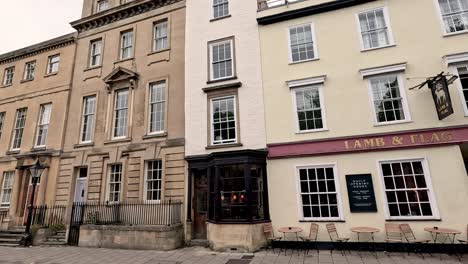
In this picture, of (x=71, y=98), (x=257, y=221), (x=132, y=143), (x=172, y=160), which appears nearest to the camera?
(x=257, y=221)

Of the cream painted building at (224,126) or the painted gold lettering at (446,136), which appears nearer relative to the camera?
the painted gold lettering at (446,136)

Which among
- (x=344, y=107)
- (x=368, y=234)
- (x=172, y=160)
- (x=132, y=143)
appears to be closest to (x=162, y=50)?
(x=132, y=143)

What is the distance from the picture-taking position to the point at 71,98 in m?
15.2

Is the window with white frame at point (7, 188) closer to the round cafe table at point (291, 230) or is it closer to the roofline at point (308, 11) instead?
the round cafe table at point (291, 230)

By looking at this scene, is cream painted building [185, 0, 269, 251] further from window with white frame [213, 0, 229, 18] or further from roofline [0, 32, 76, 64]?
roofline [0, 32, 76, 64]

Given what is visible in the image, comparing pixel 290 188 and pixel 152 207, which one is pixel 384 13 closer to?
pixel 290 188

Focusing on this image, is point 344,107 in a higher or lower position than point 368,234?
higher

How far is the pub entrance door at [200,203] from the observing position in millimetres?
11039

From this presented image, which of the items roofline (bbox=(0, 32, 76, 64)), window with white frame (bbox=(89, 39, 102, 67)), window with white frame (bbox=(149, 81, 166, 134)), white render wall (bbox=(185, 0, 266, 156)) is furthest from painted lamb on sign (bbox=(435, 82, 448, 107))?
roofline (bbox=(0, 32, 76, 64))

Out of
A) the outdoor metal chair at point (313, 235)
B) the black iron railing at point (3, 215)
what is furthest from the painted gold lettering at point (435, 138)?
the black iron railing at point (3, 215)

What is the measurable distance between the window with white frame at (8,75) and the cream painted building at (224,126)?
1436 centimetres

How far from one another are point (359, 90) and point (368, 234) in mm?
5471

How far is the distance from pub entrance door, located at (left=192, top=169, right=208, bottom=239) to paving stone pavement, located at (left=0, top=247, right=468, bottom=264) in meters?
1.06

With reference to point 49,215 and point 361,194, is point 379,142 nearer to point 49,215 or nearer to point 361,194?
point 361,194
